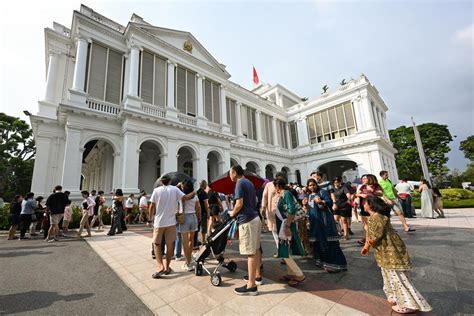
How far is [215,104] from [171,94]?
4340 mm

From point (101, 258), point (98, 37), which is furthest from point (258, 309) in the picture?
point (98, 37)

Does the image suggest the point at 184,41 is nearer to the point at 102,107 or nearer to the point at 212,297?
the point at 102,107

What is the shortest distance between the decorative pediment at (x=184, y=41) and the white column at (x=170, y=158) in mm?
8320

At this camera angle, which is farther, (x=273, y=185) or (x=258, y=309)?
(x=273, y=185)

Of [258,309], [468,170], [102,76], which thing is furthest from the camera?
[468,170]

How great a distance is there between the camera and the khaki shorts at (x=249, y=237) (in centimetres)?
290

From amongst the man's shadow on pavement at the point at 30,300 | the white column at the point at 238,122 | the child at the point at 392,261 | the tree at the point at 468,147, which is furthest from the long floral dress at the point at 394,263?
the tree at the point at 468,147

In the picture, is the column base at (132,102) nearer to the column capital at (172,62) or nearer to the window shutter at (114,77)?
the window shutter at (114,77)

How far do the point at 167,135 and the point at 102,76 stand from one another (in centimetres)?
563

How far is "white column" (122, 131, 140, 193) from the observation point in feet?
38.2

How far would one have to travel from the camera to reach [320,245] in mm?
3902

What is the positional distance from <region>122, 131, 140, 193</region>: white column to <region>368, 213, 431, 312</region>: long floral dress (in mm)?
11939

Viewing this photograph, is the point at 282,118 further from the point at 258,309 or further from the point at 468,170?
the point at 468,170

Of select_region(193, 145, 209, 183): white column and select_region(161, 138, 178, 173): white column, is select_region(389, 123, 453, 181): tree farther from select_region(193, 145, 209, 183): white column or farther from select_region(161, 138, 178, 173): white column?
select_region(161, 138, 178, 173): white column
